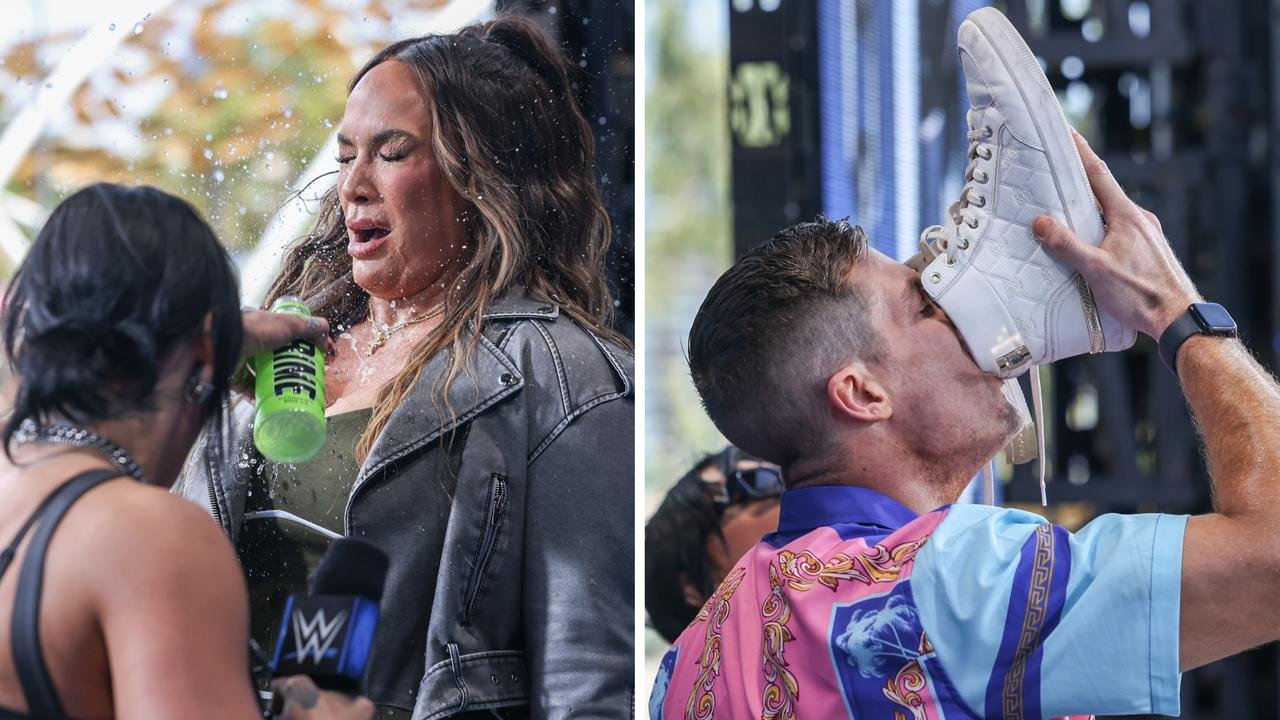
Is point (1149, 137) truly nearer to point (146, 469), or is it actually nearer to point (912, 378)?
point (912, 378)

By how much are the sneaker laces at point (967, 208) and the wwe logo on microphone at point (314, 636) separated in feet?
2.83

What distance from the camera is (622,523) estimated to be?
4.94 feet

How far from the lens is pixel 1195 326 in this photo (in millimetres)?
1503

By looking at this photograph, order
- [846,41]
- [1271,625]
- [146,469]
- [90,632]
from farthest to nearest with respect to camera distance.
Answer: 1. [846,41]
2. [1271,625]
3. [146,469]
4. [90,632]

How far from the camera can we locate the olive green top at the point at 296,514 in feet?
4.46

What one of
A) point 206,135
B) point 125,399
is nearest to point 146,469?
point 125,399

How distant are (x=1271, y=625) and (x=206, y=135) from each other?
1.18m

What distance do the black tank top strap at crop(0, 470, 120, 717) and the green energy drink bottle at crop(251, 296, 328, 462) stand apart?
0.22m

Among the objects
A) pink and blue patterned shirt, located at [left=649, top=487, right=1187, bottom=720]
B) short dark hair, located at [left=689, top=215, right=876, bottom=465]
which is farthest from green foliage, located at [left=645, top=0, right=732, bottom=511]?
pink and blue patterned shirt, located at [left=649, top=487, right=1187, bottom=720]

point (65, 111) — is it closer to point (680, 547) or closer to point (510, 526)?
point (510, 526)

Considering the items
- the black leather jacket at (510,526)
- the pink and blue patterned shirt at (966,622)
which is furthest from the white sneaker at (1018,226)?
the black leather jacket at (510,526)

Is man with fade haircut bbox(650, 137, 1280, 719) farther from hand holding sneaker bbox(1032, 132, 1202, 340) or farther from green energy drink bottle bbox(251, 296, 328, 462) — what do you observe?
green energy drink bottle bbox(251, 296, 328, 462)

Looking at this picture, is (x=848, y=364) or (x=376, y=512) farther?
(x=848, y=364)

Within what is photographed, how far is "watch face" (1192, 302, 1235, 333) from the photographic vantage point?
1.49 m
